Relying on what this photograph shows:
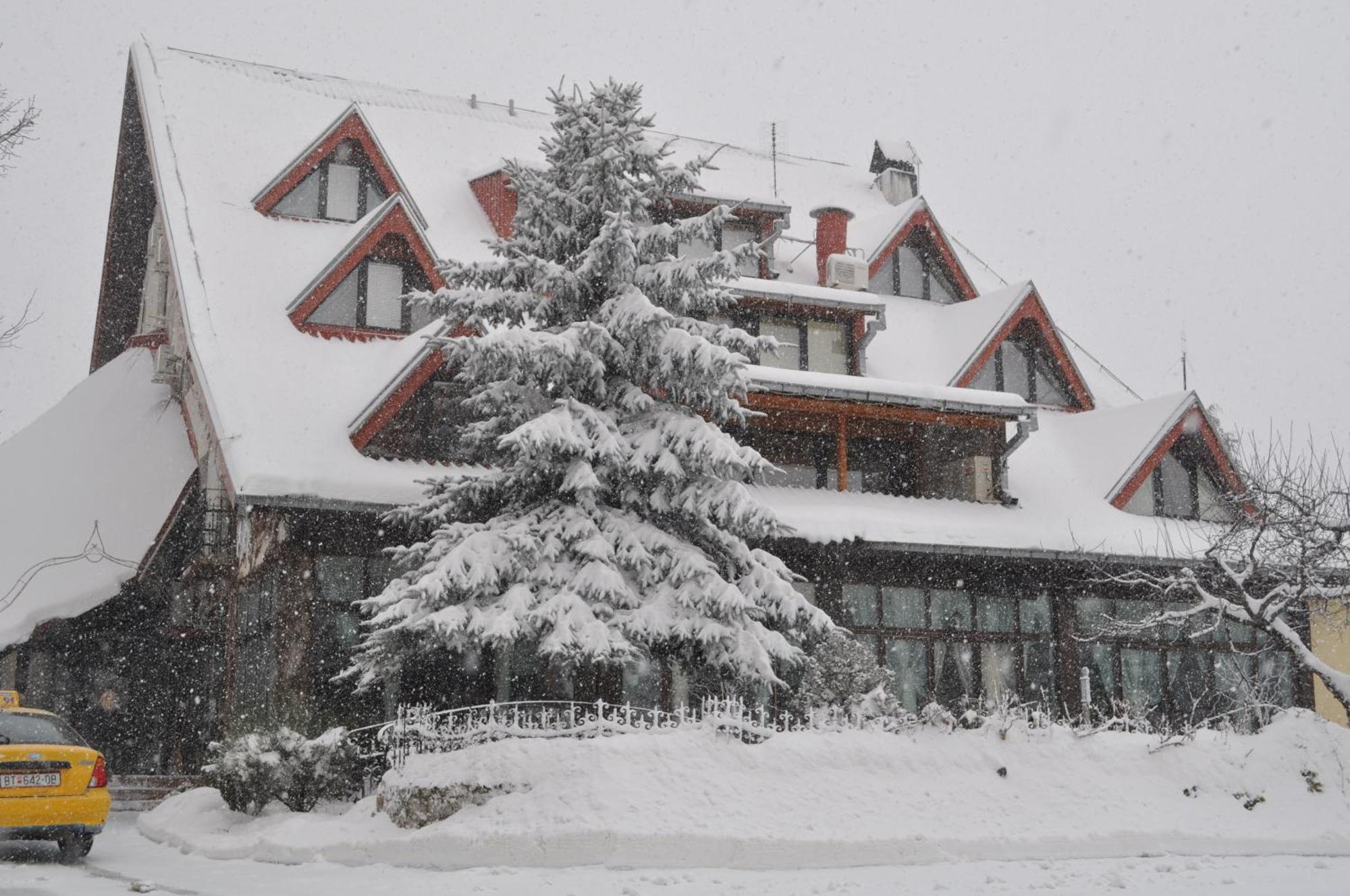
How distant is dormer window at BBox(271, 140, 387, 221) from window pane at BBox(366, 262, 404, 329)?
2.44 m

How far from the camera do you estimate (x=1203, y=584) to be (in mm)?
22297

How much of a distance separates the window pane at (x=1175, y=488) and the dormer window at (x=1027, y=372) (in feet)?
7.36

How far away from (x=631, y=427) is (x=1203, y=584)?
12.1 metres

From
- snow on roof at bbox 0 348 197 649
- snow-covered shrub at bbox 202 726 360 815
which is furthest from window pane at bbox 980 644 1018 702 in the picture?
snow on roof at bbox 0 348 197 649

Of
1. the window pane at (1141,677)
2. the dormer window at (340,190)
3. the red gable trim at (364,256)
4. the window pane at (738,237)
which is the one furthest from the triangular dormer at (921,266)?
the dormer window at (340,190)

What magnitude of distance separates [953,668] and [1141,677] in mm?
3714

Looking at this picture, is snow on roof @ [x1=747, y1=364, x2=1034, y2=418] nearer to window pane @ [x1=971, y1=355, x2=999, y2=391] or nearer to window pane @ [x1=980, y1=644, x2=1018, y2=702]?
window pane @ [x1=971, y1=355, x2=999, y2=391]

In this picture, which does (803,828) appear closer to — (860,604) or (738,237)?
(860,604)

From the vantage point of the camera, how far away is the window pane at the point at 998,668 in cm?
2066

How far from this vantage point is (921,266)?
84.6 ft

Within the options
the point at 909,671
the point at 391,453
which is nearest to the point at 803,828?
the point at 391,453

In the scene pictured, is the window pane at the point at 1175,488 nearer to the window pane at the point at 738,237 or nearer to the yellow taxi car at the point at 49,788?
the window pane at the point at 738,237

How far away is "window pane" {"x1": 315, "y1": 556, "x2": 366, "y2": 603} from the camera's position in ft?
56.6

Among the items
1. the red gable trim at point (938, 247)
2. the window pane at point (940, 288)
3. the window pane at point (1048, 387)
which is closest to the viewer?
the window pane at point (1048, 387)
